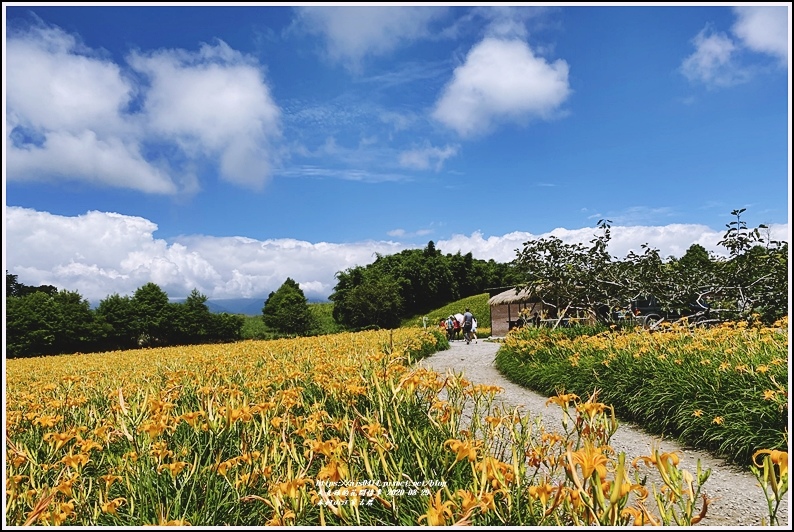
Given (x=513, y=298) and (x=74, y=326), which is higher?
(x=513, y=298)

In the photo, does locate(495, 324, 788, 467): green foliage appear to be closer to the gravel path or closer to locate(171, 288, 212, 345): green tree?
the gravel path

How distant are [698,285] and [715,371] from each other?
4.78 meters

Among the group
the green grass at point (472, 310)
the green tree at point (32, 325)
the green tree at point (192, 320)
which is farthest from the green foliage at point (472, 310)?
the green tree at point (32, 325)

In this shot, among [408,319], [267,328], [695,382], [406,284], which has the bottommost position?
[695,382]

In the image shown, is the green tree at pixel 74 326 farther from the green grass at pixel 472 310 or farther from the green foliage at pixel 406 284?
the green grass at pixel 472 310

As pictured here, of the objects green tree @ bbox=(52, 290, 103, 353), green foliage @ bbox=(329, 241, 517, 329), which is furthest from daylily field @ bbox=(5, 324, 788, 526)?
green foliage @ bbox=(329, 241, 517, 329)

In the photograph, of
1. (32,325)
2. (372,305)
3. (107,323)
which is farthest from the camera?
(372,305)

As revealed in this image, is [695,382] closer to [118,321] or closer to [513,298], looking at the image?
[513,298]

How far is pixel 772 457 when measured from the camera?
127 centimetres

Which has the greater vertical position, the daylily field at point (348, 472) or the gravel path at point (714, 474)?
the daylily field at point (348, 472)

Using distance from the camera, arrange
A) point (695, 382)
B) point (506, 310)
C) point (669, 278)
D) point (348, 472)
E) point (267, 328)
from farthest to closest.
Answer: point (267, 328), point (506, 310), point (669, 278), point (695, 382), point (348, 472)

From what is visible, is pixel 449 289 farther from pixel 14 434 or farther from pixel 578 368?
pixel 14 434

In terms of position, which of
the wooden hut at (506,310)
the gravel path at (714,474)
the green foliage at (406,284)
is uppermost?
the green foliage at (406,284)

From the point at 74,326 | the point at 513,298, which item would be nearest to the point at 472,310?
the point at 513,298
